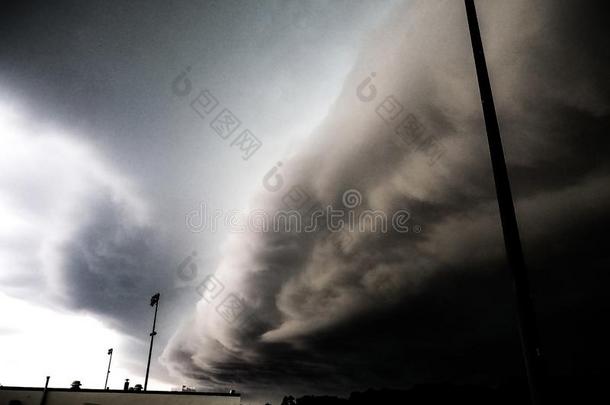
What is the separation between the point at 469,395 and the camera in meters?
155

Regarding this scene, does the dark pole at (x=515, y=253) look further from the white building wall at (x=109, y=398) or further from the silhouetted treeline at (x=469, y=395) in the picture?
the silhouetted treeline at (x=469, y=395)

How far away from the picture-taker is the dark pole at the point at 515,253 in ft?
11.0

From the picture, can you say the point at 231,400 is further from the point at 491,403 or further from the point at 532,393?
the point at 491,403

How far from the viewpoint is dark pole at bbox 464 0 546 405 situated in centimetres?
335

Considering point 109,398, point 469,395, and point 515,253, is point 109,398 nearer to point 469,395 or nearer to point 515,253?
point 515,253

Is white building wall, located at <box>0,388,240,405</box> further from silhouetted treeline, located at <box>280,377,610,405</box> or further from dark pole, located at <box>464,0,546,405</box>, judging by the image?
silhouetted treeline, located at <box>280,377,610,405</box>

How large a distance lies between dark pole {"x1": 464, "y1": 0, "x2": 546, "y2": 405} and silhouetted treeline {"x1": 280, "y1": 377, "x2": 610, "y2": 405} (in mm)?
138665

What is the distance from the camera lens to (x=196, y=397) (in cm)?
2555

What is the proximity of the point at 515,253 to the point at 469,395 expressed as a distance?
187991 millimetres

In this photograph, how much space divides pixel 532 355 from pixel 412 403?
18508 cm

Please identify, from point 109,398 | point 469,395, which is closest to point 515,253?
point 109,398

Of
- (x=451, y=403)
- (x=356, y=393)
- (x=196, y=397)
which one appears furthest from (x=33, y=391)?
(x=356, y=393)

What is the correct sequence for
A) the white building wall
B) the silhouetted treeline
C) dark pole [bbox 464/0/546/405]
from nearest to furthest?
1. dark pole [bbox 464/0/546/405]
2. the white building wall
3. the silhouetted treeline

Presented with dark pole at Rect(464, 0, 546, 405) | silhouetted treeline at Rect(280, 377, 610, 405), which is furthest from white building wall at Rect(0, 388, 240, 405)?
silhouetted treeline at Rect(280, 377, 610, 405)
